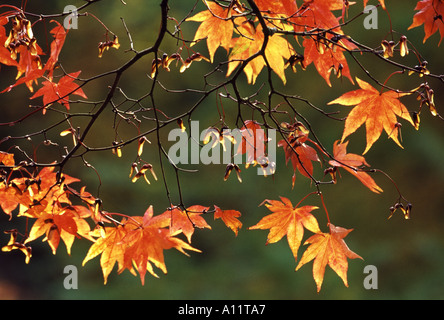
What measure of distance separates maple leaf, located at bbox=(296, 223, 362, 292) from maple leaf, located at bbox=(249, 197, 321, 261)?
31 mm

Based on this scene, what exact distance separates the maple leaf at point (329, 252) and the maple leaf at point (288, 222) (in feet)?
0.10

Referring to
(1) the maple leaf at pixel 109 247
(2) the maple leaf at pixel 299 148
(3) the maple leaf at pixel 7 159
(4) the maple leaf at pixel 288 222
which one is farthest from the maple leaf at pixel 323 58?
(3) the maple leaf at pixel 7 159

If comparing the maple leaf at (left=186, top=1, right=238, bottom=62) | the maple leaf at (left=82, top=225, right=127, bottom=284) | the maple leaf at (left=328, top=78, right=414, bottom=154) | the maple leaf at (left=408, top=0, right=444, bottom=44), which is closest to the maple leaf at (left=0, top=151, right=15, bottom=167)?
the maple leaf at (left=82, top=225, right=127, bottom=284)

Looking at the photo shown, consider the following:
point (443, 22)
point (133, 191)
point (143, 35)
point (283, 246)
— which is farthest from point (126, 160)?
point (443, 22)

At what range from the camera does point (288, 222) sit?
46.7 inches

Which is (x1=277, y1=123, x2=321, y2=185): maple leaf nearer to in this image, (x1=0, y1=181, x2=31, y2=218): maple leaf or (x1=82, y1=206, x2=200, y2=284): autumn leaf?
(x1=82, y1=206, x2=200, y2=284): autumn leaf

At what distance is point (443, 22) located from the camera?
1029mm

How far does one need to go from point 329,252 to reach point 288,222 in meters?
0.11

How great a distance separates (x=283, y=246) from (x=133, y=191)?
926mm

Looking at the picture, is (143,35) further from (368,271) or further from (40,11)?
(368,271)

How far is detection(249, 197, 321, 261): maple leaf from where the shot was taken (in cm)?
117

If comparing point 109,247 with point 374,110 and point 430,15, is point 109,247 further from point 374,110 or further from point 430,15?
point 430,15

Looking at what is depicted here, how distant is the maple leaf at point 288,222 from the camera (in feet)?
3.83

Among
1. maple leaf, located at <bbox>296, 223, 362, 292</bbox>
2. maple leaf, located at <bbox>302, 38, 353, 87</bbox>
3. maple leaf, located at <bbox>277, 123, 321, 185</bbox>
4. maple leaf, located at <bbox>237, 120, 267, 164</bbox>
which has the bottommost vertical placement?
maple leaf, located at <bbox>296, 223, 362, 292</bbox>
